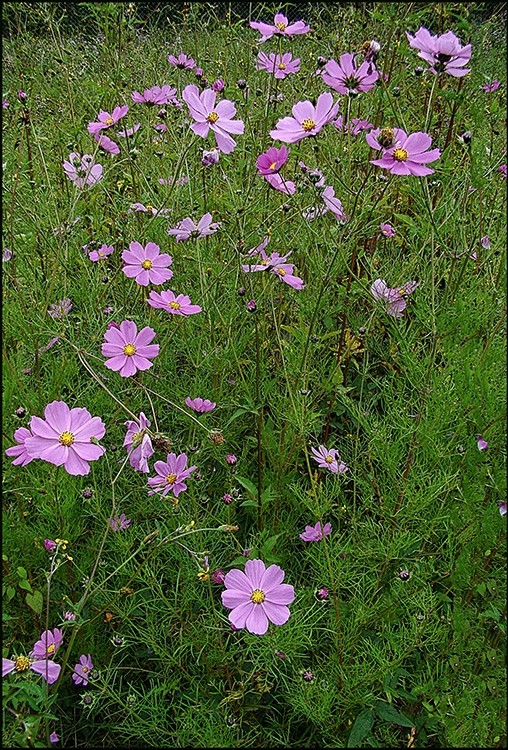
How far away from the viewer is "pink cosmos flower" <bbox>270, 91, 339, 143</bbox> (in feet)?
2.91

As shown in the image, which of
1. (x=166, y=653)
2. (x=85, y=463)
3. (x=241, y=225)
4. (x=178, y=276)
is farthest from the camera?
(x=178, y=276)

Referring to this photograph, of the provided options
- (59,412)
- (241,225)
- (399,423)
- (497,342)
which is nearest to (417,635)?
(399,423)

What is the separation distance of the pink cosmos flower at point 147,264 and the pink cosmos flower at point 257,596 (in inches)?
20.2

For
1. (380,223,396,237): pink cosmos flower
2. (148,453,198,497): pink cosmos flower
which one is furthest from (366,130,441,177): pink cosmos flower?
(148,453,198,497): pink cosmos flower

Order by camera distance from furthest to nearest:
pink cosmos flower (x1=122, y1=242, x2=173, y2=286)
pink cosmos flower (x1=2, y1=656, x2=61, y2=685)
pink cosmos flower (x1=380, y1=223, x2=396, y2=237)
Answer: pink cosmos flower (x1=380, y1=223, x2=396, y2=237) → pink cosmos flower (x1=122, y1=242, x2=173, y2=286) → pink cosmos flower (x1=2, y1=656, x2=61, y2=685)

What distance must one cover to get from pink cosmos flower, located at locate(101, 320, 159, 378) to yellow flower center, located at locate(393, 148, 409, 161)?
0.44 meters

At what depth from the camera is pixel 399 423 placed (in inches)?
37.4

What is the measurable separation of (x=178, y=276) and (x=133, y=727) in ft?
2.54

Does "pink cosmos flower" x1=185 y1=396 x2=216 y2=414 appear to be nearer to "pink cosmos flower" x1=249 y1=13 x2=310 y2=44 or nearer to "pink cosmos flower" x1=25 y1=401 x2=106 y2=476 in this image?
"pink cosmos flower" x1=25 y1=401 x2=106 y2=476

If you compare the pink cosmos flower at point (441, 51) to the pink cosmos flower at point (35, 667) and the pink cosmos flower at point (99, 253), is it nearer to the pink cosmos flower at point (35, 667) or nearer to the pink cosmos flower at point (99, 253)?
the pink cosmos flower at point (99, 253)

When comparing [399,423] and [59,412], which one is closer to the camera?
[59,412]

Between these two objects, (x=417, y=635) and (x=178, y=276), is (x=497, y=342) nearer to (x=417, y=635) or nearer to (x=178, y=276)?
(x=417, y=635)

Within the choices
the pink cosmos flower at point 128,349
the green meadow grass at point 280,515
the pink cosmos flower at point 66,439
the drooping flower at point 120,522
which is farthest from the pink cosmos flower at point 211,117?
the drooping flower at point 120,522

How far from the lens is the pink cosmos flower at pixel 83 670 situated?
2.85 ft
